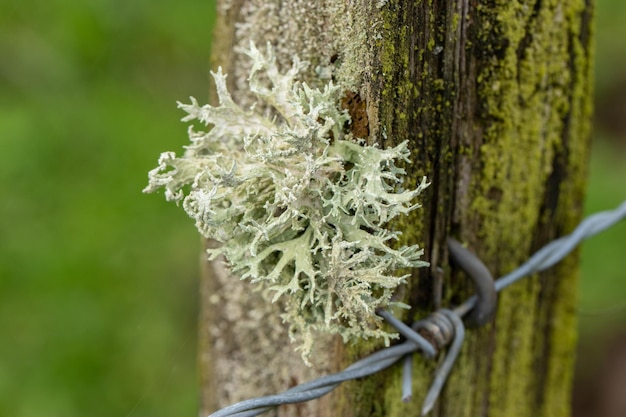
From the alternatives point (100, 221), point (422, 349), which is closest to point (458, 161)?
point (422, 349)

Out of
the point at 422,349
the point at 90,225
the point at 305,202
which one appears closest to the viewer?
the point at 305,202

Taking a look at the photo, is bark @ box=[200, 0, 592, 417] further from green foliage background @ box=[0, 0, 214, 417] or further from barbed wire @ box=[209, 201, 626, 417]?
green foliage background @ box=[0, 0, 214, 417]

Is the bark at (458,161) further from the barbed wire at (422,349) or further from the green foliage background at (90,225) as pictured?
the green foliage background at (90,225)

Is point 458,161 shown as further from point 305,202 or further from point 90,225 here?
point 90,225

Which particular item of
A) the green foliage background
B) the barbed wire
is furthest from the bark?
the green foliage background

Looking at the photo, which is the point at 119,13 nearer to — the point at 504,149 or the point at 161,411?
the point at 161,411

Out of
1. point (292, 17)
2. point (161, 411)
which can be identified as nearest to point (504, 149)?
point (292, 17)

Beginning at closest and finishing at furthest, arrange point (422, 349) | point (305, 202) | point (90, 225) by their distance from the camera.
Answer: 1. point (305, 202)
2. point (422, 349)
3. point (90, 225)

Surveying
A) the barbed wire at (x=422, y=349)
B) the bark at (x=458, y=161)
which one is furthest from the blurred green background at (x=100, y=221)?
the barbed wire at (x=422, y=349)
